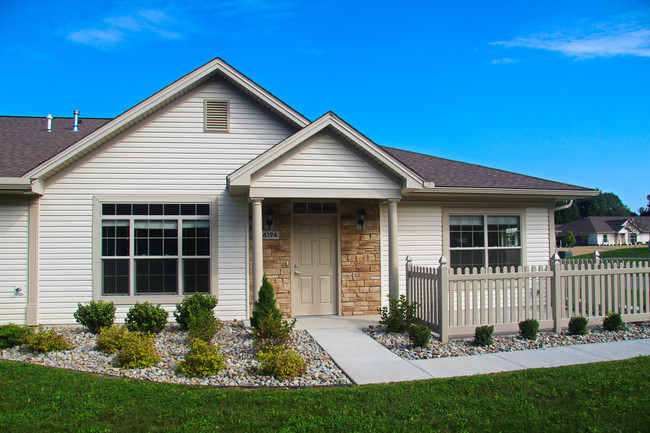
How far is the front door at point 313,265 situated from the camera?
32.3 ft

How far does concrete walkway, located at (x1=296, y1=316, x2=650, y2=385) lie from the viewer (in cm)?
595

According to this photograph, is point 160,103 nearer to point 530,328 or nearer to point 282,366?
point 282,366

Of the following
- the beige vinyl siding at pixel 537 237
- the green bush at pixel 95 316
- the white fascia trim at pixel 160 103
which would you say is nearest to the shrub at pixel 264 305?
Result: the green bush at pixel 95 316

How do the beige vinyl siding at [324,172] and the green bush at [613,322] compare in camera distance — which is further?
the beige vinyl siding at [324,172]

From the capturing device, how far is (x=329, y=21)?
12883 millimetres

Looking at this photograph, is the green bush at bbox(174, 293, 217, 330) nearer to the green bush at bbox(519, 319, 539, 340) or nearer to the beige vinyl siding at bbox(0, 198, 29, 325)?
the beige vinyl siding at bbox(0, 198, 29, 325)

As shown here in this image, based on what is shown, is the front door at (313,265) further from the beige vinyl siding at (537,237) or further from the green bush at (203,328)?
the beige vinyl siding at (537,237)

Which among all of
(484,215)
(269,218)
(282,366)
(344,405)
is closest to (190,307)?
(269,218)

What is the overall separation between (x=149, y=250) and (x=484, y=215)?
294 inches

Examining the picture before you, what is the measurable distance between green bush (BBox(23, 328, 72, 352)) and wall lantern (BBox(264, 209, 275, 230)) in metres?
4.16

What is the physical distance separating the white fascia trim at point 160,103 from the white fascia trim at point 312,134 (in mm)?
1353

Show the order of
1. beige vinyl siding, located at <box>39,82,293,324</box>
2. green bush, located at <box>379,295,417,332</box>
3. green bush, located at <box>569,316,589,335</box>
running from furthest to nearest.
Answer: beige vinyl siding, located at <box>39,82,293,324</box> < green bush, located at <box>379,295,417,332</box> < green bush, located at <box>569,316,589,335</box>

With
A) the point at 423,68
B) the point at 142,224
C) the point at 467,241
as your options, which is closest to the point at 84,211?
the point at 142,224

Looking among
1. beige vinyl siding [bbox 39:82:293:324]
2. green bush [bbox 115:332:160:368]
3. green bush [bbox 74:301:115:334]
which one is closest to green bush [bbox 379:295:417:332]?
beige vinyl siding [bbox 39:82:293:324]
